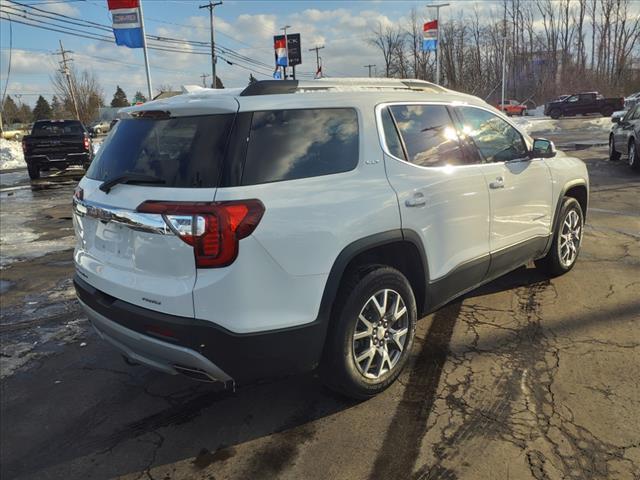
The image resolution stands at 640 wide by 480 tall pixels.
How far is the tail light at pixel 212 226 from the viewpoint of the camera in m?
2.43

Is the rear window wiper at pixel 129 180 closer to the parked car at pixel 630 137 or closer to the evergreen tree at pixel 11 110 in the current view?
the parked car at pixel 630 137

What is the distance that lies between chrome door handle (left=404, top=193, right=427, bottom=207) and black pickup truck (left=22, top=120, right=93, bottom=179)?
16.2 m

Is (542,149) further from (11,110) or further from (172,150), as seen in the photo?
(11,110)

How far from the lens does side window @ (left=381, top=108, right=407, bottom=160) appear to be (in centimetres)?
328

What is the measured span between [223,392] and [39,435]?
1.09 m

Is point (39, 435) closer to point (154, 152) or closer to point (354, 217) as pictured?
point (154, 152)

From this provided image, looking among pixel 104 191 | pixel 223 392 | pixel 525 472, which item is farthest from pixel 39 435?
pixel 525 472

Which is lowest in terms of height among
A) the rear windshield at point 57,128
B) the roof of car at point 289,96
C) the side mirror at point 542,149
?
the side mirror at point 542,149

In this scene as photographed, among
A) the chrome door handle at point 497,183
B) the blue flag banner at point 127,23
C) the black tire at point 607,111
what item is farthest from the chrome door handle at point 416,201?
the black tire at point 607,111

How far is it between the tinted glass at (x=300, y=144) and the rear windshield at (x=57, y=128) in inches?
650

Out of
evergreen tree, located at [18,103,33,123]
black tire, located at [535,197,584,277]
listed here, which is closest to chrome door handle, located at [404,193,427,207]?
black tire, located at [535,197,584,277]

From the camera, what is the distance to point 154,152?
9.35 feet

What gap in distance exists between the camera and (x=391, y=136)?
3314 mm

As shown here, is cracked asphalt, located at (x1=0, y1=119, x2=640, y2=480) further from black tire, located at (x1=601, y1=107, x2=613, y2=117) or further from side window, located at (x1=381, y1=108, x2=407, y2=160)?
black tire, located at (x1=601, y1=107, x2=613, y2=117)
